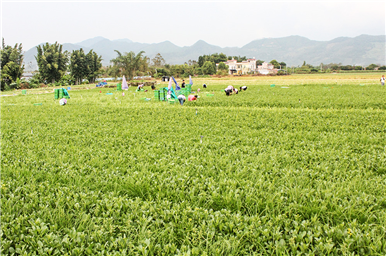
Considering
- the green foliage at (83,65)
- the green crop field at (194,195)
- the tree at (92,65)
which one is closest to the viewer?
the green crop field at (194,195)

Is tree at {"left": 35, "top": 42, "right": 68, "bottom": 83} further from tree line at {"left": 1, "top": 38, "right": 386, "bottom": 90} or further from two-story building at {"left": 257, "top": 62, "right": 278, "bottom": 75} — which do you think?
two-story building at {"left": 257, "top": 62, "right": 278, "bottom": 75}

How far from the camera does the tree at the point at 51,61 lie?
160 feet

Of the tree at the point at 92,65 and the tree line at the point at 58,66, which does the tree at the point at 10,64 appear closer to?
the tree line at the point at 58,66

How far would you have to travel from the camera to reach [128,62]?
214ft

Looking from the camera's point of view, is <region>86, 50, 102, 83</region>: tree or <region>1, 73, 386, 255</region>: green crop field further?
<region>86, 50, 102, 83</region>: tree

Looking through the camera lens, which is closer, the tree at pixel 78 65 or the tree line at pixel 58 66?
the tree line at pixel 58 66

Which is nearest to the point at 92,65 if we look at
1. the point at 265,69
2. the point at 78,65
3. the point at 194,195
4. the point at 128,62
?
the point at 78,65

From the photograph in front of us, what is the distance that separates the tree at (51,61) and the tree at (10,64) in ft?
11.9

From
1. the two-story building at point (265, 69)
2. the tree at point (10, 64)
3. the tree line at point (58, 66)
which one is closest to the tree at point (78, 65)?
the tree line at point (58, 66)

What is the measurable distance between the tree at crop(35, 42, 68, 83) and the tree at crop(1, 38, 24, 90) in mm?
3629

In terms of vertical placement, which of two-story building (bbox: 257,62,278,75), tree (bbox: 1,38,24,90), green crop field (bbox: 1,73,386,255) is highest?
two-story building (bbox: 257,62,278,75)

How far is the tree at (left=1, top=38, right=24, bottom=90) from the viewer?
43.4 metres

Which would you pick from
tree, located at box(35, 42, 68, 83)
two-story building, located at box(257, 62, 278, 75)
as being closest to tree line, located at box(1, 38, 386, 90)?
tree, located at box(35, 42, 68, 83)

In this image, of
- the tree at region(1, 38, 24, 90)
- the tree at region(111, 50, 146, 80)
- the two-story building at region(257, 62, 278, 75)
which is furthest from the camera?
the two-story building at region(257, 62, 278, 75)
